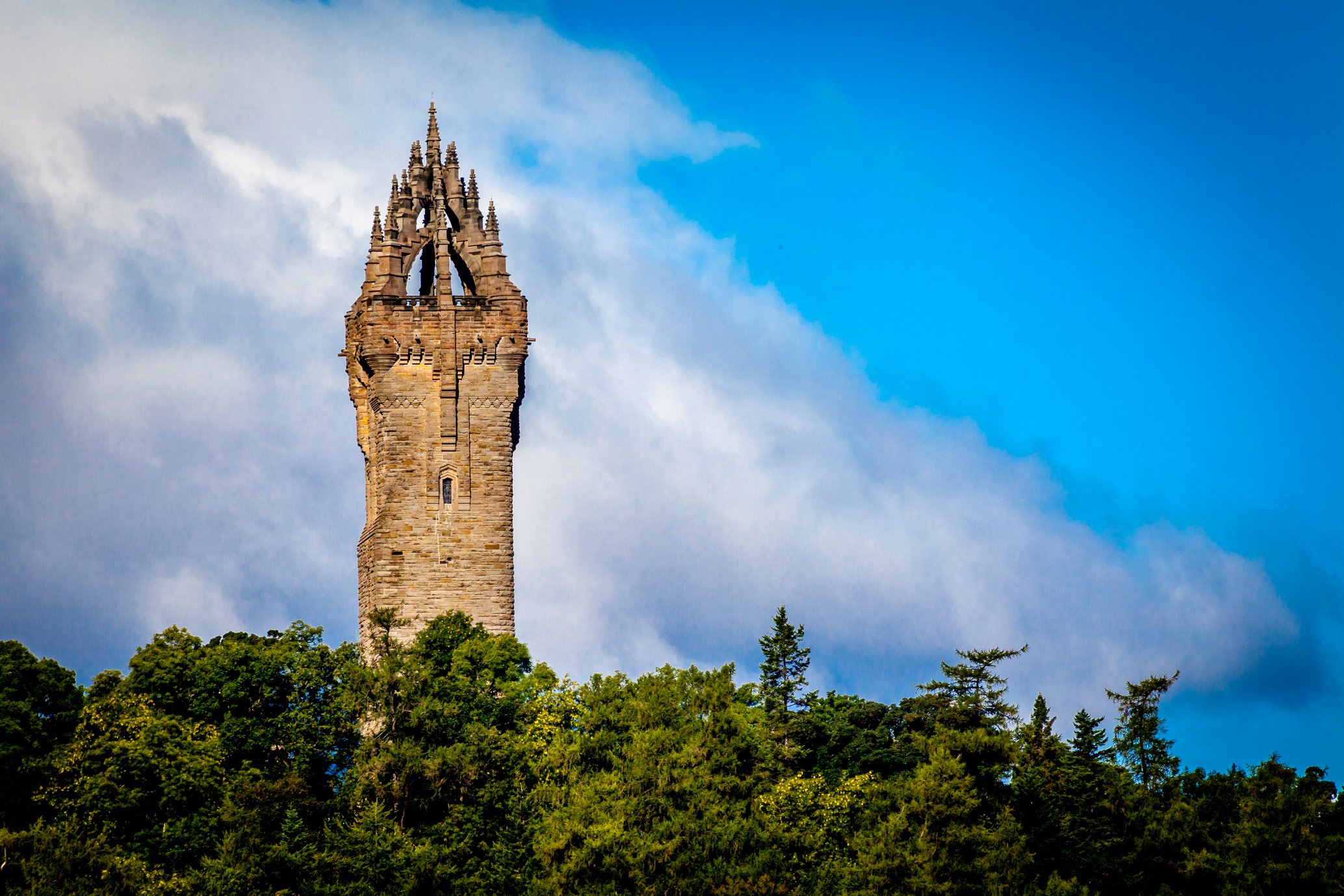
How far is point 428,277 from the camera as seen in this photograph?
98.6 m

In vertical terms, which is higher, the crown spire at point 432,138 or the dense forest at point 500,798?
the crown spire at point 432,138

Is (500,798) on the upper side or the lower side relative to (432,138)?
lower

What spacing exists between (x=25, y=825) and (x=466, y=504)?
2056 centimetres

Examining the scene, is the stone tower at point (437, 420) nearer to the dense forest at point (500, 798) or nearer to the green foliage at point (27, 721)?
the dense forest at point (500, 798)

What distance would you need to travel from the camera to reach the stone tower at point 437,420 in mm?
89750

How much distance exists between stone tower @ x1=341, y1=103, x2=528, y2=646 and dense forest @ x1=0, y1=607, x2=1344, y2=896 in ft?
9.90

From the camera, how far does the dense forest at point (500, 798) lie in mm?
73688

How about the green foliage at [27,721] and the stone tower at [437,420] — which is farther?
the stone tower at [437,420]

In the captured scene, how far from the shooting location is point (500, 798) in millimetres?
77688

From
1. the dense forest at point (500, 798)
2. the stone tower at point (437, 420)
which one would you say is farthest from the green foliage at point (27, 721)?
the stone tower at point (437, 420)

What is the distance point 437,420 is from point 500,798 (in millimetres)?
18501

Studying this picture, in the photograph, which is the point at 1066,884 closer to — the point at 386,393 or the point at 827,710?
the point at 827,710

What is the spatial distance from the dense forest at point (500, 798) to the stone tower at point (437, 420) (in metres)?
3.02

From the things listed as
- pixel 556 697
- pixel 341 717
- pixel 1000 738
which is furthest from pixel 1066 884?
pixel 341 717
